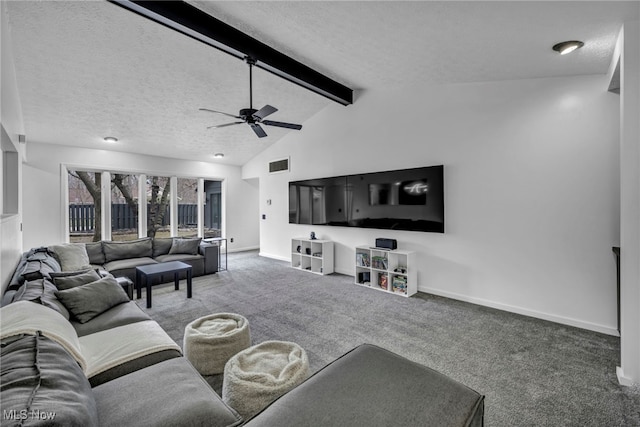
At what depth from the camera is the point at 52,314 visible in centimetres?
166

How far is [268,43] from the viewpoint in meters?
3.47

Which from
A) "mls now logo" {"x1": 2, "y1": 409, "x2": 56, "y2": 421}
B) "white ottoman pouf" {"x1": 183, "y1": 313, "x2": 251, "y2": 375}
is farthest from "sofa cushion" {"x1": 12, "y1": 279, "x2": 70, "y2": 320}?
"mls now logo" {"x1": 2, "y1": 409, "x2": 56, "y2": 421}

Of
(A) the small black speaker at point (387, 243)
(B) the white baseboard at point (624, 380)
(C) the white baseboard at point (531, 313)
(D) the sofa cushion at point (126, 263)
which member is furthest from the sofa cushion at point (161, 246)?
(B) the white baseboard at point (624, 380)

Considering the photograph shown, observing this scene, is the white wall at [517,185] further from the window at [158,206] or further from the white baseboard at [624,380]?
the window at [158,206]

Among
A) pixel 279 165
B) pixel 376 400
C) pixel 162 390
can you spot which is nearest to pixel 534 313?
pixel 376 400

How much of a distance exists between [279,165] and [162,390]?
5.68 m

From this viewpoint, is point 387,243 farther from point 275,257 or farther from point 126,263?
point 126,263

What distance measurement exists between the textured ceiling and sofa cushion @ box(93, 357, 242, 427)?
9.51ft

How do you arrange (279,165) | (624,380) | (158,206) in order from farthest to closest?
(158,206)
(279,165)
(624,380)

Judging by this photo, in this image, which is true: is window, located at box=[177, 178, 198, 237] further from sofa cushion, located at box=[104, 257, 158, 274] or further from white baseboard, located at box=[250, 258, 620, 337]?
white baseboard, located at box=[250, 258, 620, 337]

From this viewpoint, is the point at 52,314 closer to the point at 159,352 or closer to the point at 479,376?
the point at 159,352

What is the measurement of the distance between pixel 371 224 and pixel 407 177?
992mm

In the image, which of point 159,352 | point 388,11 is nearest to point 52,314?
point 159,352

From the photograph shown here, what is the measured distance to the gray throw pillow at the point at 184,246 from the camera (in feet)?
17.9
